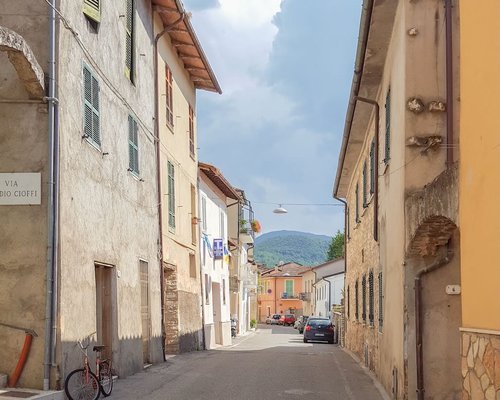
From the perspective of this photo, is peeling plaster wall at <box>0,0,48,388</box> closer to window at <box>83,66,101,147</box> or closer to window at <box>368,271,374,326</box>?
window at <box>83,66,101,147</box>

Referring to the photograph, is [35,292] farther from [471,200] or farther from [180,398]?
[471,200]

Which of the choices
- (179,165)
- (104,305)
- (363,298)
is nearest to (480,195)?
(104,305)

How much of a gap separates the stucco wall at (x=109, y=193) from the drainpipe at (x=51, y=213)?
0.23m

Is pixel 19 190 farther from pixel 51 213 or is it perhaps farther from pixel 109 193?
pixel 109 193

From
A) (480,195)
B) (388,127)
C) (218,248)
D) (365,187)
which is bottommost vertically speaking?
(218,248)

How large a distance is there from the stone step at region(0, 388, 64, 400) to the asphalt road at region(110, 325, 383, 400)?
1.43 m

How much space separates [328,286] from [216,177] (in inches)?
1467

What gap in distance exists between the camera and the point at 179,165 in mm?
23406

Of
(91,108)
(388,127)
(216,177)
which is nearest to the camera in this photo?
(91,108)

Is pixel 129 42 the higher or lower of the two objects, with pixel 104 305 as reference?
higher

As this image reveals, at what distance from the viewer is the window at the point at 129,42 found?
16766mm

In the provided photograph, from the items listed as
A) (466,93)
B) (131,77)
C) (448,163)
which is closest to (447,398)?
(448,163)

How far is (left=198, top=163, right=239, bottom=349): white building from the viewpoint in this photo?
93.7ft

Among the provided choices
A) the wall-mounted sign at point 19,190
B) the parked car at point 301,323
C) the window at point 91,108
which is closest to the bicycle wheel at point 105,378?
the wall-mounted sign at point 19,190
